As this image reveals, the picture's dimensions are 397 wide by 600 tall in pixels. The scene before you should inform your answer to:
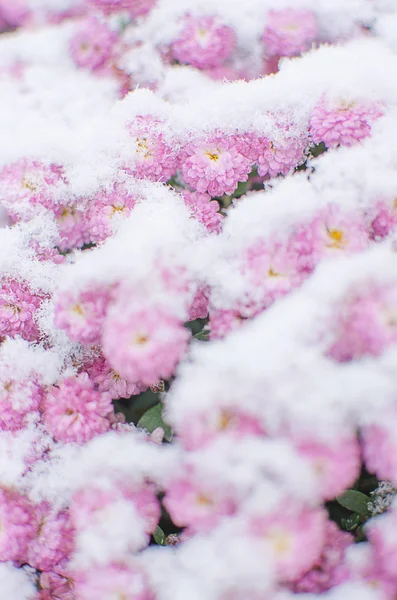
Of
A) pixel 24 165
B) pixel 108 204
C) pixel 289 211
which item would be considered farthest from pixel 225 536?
pixel 24 165

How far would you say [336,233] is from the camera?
0.65 meters

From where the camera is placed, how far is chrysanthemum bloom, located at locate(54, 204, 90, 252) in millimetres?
851

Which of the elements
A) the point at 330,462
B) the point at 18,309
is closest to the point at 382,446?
the point at 330,462

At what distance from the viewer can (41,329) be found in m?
0.78

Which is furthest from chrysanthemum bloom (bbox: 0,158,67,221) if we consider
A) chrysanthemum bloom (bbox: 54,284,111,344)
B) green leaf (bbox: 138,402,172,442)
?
green leaf (bbox: 138,402,172,442)

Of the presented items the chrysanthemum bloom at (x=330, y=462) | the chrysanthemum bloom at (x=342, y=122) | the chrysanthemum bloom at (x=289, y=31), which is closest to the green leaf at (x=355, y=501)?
the chrysanthemum bloom at (x=330, y=462)

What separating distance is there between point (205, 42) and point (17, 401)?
0.70m

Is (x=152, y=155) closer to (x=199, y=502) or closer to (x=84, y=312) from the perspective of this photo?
(x=84, y=312)

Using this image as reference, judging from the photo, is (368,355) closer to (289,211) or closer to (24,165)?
(289,211)

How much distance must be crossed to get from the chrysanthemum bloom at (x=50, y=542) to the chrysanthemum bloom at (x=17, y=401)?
0.12m

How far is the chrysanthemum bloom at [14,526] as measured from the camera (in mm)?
651

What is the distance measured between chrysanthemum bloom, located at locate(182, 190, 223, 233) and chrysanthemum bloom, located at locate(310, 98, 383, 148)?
0.17 metres

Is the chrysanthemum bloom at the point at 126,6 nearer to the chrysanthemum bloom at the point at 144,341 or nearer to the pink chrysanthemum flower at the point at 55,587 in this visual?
the chrysanthemum bloom at the point at 144,341

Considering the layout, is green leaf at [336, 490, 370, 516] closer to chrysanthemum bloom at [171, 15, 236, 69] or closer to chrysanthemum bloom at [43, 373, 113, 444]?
chrysanthemum bloom at [43, 373, 113, 444]
